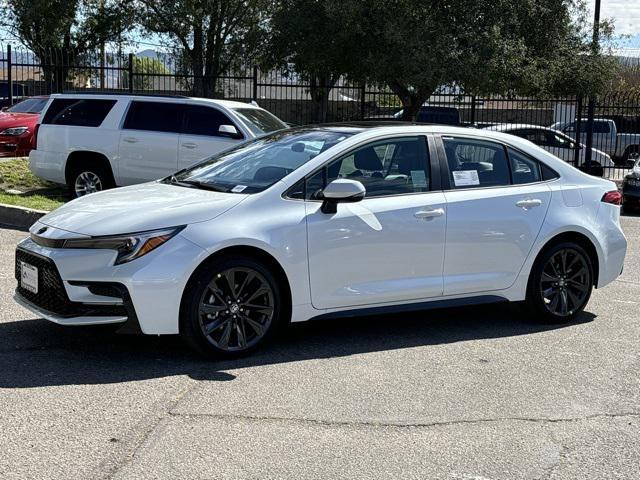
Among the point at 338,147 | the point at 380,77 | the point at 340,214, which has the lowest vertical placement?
the point at 340,214

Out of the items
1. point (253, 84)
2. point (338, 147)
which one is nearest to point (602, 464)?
point (338, 147)

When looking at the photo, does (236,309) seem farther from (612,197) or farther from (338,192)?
(612,197)

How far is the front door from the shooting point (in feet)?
19.4

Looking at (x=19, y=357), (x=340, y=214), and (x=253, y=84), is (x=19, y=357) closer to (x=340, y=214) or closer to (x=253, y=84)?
(x=340, y=214)

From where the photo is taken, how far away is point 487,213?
6.58m

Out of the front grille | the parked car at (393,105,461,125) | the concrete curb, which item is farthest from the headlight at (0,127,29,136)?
the front grille

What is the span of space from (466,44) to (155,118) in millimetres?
8063

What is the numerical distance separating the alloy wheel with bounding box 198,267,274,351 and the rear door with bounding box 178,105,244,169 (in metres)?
6.57

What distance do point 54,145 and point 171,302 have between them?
805 centimetres

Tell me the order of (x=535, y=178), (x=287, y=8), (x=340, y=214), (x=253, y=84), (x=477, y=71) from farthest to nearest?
(x=253, y=84) < (x=287, y=8) < (x=477, y=71) < (x=535, y=178) < (x=340, y=214)

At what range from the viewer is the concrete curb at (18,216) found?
11.1 m

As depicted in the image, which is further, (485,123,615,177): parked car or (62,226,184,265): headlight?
(485,123,615,177): parked car

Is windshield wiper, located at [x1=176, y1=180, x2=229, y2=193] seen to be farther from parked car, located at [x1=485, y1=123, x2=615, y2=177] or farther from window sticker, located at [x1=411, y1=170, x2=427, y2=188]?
parked car, located at [x1=485, y1=123, x2=615, y2=177]

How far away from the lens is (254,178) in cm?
Answer: 616
